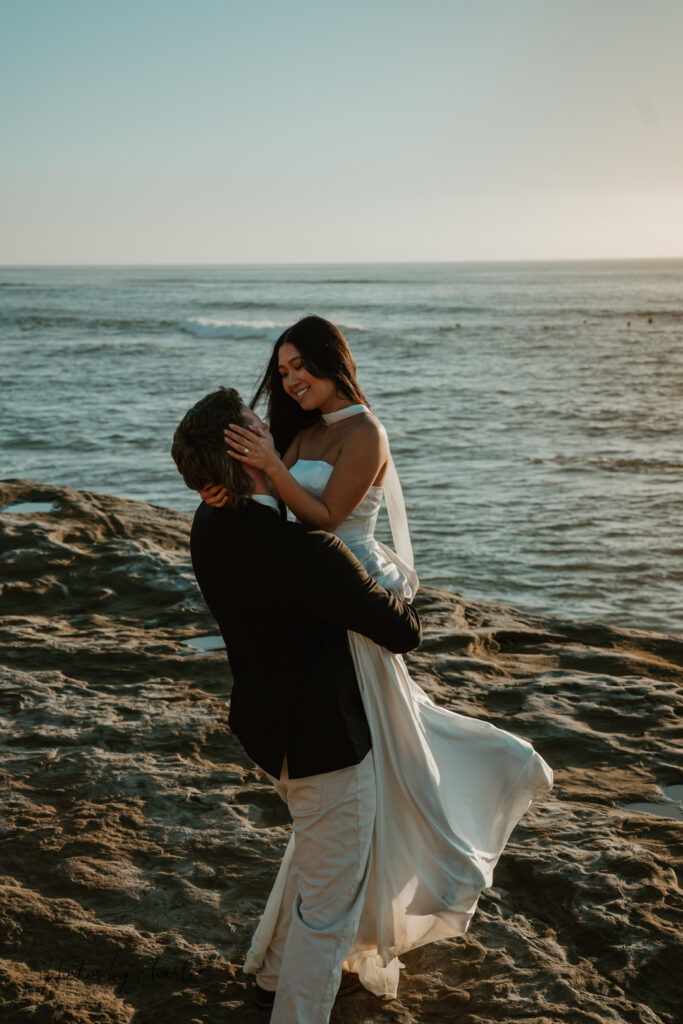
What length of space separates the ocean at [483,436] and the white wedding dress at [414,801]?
5.05 m

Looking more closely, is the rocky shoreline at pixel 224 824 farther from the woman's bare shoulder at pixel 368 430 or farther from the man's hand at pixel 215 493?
the woman's bare shoulder at pixel 368 430

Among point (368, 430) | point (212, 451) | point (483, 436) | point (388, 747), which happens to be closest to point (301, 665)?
point (388, 747)

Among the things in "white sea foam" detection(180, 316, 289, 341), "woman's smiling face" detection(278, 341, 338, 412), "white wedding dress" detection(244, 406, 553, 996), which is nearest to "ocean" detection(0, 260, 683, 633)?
"white sea foam" detection(180, 316, 289, 341)

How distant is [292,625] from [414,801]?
0.66 meters

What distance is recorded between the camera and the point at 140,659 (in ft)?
17.7

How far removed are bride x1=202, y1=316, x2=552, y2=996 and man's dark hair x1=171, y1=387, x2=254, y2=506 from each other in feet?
0.10

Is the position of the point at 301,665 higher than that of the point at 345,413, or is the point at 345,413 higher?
the point at 345,413

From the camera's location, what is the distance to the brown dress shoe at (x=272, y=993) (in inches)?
109

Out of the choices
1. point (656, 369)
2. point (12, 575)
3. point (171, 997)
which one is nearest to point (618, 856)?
point (171, 997)

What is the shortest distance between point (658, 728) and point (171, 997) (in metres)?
2.91

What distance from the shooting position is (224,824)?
12.3 ft

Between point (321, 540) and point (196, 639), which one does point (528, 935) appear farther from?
point (196, 639)

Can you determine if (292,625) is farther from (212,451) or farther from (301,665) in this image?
(212,451)

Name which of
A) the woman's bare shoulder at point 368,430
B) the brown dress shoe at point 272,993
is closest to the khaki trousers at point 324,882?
the brown dress shoe at point 272,993
